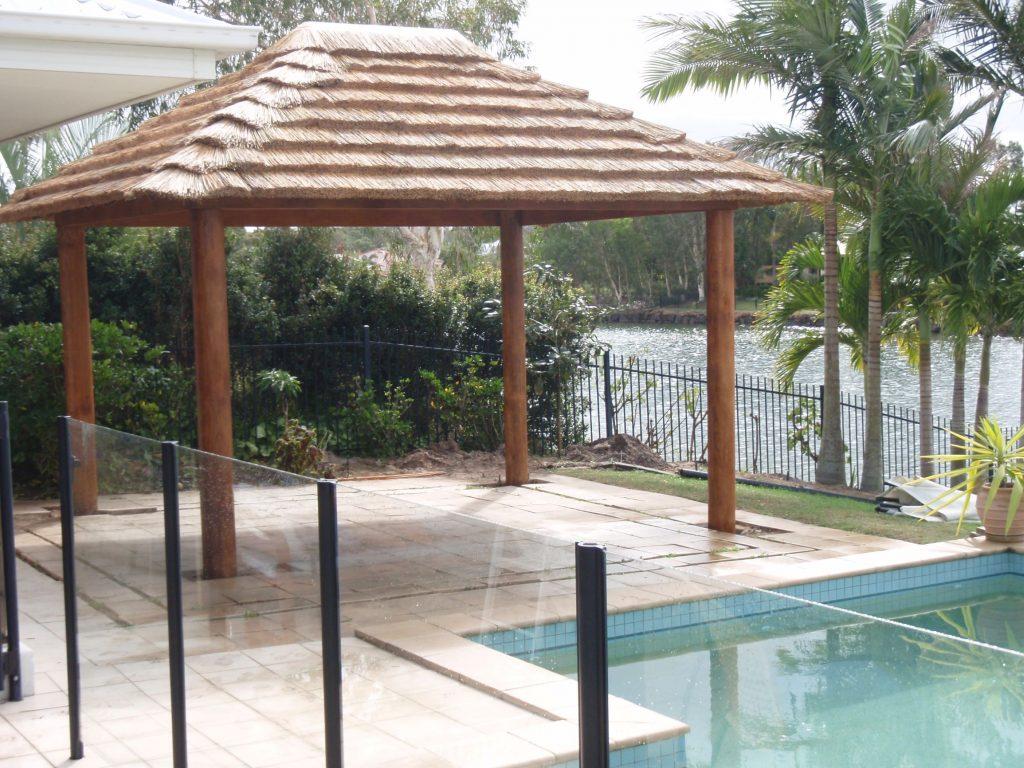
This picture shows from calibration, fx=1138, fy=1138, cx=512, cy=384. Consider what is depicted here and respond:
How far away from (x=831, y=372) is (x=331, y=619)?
1032cm

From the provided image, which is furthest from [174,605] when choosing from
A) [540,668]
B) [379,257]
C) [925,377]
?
[379,257]

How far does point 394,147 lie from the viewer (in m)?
7.51

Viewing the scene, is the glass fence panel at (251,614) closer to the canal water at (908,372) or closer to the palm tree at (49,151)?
the palm tree at (49,151)

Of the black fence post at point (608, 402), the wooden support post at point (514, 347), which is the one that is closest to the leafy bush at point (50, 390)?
the wooden support post at point (514, 347)

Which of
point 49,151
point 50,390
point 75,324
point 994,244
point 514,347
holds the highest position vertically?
point 49,151

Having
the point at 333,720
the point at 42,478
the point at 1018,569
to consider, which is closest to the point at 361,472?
the point at 42,478

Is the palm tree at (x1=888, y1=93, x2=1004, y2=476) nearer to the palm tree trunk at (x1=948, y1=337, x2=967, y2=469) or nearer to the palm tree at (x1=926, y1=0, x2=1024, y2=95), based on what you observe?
the palm tree trunk at (x1=948, y1=337, x2=967, y2=469)

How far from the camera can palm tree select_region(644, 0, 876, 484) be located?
11703 millimetres

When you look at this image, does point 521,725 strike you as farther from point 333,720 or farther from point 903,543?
point 903,543

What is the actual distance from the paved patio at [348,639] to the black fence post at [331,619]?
0.11 feet

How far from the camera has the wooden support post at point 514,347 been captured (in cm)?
1056

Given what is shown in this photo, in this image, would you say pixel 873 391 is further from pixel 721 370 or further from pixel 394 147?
pixel 394 147

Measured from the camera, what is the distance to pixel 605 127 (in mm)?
8672

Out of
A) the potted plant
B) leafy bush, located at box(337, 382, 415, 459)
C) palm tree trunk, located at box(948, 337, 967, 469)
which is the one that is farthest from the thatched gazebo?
palm tree trunk, located at box(948, 337, 967, 469)
